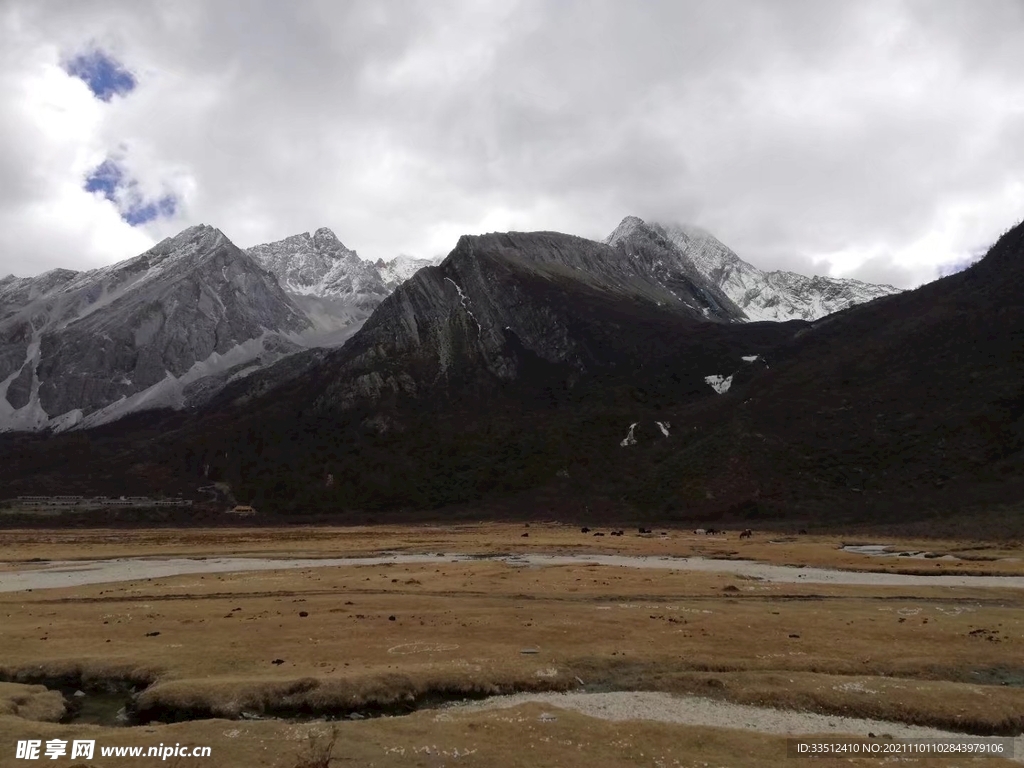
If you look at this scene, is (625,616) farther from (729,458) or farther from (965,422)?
(965,422)

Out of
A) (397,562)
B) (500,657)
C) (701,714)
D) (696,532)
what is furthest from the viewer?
(696,532)

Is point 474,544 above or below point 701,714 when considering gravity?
below

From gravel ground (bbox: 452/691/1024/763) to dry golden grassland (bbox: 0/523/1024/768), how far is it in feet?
2.88

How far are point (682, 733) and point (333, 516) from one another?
175812mm

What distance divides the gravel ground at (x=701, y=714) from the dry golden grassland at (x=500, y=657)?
0.88 m

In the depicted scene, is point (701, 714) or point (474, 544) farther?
point (474, 544)

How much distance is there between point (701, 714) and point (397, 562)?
66.2 meters

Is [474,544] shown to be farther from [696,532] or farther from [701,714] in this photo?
[701,714]

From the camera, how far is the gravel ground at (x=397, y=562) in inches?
2572

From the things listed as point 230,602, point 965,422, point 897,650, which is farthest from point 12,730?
point 965,422

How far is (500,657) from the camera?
3534cm

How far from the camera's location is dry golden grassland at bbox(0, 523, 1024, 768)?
24406 mm

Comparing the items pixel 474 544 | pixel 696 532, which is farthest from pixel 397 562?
pixel 696 532

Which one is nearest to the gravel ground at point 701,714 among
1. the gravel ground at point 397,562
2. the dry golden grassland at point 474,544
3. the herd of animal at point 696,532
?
the gravel ground at point 397,562
